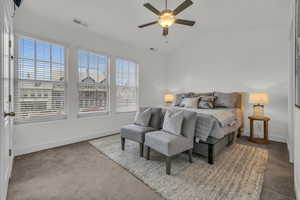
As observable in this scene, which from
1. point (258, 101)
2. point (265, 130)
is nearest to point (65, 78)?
point (258, 101)

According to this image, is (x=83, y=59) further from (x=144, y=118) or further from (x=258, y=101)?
(x=258, y=101)

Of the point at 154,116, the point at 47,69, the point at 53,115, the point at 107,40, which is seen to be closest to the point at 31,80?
the point at 47,69

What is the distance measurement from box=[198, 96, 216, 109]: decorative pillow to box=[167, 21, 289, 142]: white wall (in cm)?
73

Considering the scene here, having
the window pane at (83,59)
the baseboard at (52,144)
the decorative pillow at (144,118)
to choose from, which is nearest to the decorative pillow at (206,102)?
the decorative pillow at (144,118)

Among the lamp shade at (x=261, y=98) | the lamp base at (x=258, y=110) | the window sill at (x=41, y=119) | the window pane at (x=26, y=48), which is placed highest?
the window pane at (x=26, y=48)

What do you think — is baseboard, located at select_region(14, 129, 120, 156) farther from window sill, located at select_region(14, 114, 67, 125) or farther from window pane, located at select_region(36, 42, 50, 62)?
window pane, located at select_region(36, 42, 50, 62)

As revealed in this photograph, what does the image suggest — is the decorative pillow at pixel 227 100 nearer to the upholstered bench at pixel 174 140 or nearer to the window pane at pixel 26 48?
the upholstered bench at pixel 174 140

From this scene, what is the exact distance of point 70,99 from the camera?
11.2 ft

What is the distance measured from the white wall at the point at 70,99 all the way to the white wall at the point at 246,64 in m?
2.00

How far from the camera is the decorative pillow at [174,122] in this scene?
2.33 meters

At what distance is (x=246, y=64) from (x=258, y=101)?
48.5 inches

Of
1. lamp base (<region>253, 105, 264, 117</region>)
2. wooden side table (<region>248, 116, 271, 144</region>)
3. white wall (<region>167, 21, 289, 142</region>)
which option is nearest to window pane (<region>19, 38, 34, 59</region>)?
white wall (<region>167, 21, 289, 142</region>)

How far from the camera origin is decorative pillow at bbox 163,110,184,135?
2.33 m

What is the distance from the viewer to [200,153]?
2580 millimetres
